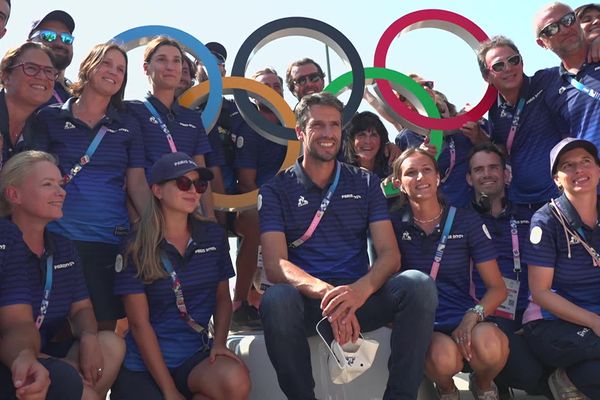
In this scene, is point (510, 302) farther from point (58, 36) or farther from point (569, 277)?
point (58, 36)

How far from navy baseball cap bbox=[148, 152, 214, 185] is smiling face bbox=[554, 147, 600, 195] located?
2.59 m

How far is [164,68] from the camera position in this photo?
5809mm

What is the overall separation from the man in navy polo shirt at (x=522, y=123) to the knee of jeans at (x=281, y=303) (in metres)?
2.57

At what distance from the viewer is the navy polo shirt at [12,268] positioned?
409cm

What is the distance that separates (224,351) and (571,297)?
98.3 inches

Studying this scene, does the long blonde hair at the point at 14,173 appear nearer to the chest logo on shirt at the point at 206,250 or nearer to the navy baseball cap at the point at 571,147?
the chest logo on shirt at the point at 206,250

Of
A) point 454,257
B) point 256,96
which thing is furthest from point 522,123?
point 256,96

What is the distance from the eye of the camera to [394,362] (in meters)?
4.41

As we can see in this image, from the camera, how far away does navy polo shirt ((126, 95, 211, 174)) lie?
18.4 ft

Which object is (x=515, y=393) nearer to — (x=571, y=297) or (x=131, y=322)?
(x=571, y=297)

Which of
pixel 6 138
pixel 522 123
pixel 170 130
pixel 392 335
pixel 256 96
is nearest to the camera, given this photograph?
pixel 392 335

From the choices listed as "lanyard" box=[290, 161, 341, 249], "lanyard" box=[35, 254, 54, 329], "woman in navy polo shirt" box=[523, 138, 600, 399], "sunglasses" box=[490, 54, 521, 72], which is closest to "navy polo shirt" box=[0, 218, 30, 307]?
"lanyard" box=[35, 254, 54, 329]

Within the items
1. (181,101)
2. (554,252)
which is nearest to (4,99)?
(181,101)

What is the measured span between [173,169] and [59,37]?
2.08 meters
